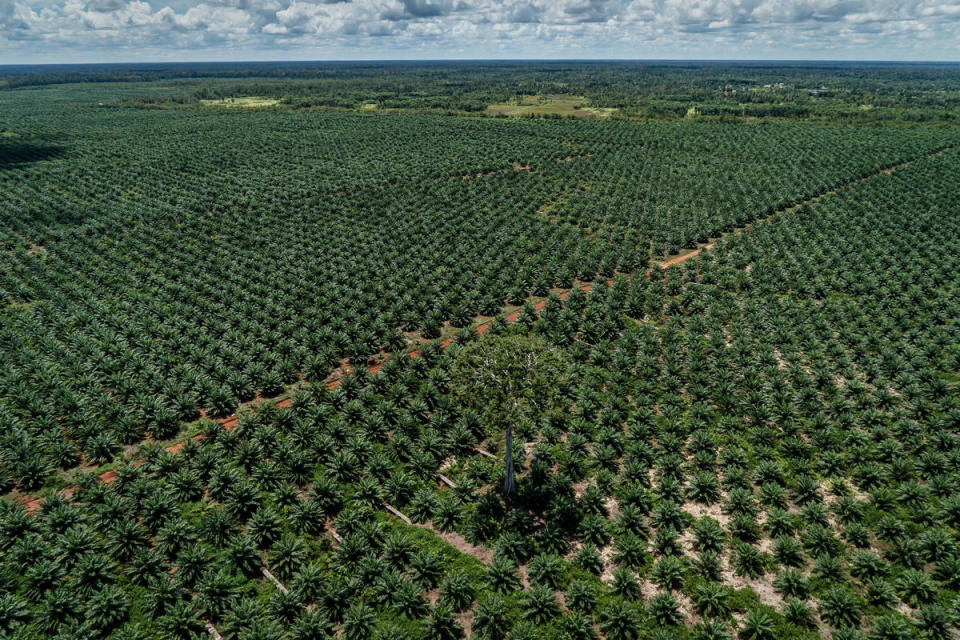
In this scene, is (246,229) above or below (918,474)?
above

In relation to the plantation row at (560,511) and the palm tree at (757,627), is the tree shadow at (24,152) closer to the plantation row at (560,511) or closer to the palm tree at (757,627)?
the plantation row at (560,511)

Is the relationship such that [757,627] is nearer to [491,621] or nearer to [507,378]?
[491,621]

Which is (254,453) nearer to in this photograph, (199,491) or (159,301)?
(199,491)

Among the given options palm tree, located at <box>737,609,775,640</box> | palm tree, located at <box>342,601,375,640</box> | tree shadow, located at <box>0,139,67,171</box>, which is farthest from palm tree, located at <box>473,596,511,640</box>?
tree shadow, located at <box>0,139,67,171</box>

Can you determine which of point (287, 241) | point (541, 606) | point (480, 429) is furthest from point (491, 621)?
point (287, 241)

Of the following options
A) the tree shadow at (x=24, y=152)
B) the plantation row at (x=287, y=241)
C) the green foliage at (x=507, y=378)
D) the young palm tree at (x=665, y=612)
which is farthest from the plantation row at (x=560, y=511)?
the tree shadow at (x=24, y=152)

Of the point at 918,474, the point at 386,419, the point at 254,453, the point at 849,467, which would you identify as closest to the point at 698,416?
the point at 849,467
